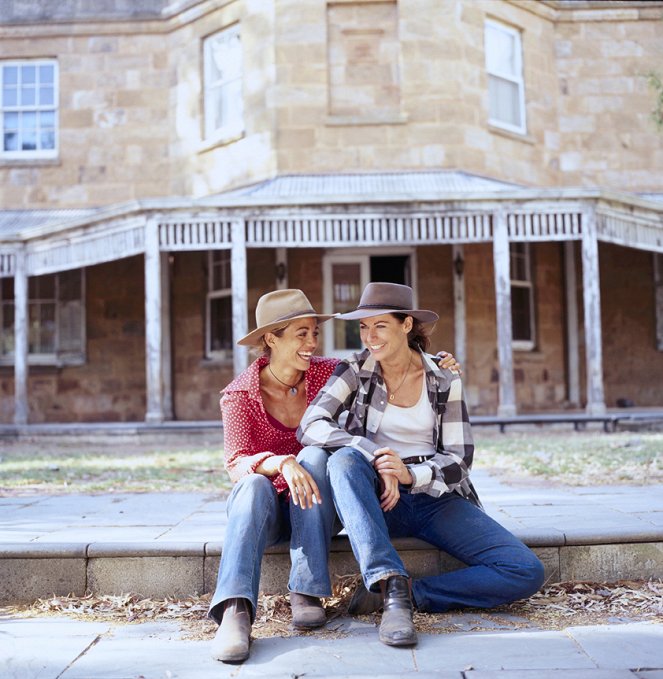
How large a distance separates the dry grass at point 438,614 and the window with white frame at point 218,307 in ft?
32.5

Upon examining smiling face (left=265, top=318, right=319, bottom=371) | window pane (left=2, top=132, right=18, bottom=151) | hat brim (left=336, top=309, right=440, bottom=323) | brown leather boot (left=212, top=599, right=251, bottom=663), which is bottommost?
brown leather boot (left=212, top=599, right=251, bottom=663)

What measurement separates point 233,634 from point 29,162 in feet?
41.3

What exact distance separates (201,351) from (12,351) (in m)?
3.28

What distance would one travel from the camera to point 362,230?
1086 centimetres

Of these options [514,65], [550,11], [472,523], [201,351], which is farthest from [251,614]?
[550,11]

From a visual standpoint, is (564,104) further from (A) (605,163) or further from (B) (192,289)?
(B) (192,289)

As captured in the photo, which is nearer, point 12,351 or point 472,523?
point 472,523

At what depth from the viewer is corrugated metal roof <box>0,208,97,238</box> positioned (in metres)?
12.9

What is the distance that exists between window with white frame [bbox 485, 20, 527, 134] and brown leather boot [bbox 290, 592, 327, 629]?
10.8m

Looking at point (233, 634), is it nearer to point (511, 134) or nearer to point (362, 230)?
point (362, 230)

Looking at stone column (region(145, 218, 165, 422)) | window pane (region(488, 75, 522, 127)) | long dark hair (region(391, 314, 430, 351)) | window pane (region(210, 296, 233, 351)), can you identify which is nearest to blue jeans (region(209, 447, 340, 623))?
long dark hair (region(391, 314, 430, 351))

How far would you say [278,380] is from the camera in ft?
12.2

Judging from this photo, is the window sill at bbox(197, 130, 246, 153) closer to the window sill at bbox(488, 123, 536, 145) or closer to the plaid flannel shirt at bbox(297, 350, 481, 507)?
the window sill at bbox(488, 123, 536, 145)

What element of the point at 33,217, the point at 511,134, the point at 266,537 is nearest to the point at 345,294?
the point at 511,134
